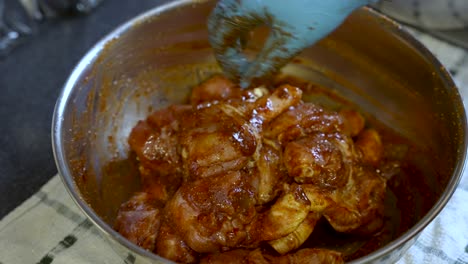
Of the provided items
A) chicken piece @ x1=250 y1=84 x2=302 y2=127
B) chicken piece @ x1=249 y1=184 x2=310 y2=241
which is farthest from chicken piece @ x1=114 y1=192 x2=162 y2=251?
chicken piece @ x1=250 y1=84 x2=302 y2=127

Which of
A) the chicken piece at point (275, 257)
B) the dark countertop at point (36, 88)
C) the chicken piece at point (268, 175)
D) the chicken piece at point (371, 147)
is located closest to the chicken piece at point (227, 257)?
the chicken piece at point (275, 257)

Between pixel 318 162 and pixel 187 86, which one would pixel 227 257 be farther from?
pixel 187 86

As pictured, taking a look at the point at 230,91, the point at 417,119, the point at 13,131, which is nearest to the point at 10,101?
the point at 13,131

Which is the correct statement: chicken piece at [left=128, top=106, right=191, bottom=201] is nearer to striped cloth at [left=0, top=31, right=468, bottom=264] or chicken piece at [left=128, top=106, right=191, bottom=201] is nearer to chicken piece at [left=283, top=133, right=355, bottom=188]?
striped cloth at [left=0, top=31, right=468, bottom=264]

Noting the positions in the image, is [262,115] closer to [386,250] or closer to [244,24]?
[244,24]

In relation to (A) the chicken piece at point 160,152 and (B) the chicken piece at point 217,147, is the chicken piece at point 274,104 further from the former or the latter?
(A) the chicken piece at point 160,152
